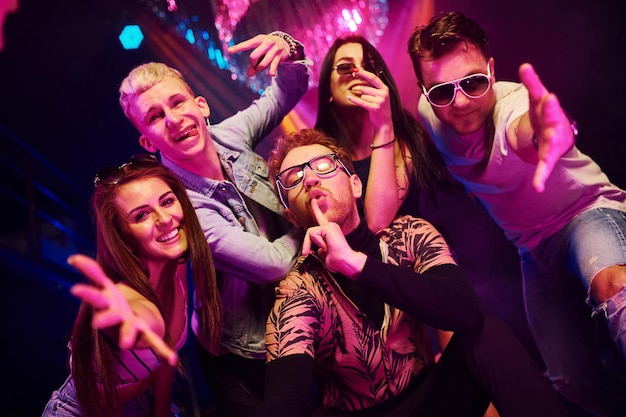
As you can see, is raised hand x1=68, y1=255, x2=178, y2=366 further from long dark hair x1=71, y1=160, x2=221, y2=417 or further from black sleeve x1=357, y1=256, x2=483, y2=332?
black sleeve x1=357, y1=256, x2=483, y2=332

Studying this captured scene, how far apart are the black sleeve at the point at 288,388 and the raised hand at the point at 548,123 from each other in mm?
1057

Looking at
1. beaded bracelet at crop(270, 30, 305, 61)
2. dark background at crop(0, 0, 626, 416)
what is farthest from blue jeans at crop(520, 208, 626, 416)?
beaded bracelet at crop(270, 30, 305, 61)

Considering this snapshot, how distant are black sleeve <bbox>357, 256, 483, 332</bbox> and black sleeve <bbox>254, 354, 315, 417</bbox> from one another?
38 centimetres

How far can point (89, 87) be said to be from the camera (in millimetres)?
4719

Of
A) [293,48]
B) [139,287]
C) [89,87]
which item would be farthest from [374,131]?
[89,87]

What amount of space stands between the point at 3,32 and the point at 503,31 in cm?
373

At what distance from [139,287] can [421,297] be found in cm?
106

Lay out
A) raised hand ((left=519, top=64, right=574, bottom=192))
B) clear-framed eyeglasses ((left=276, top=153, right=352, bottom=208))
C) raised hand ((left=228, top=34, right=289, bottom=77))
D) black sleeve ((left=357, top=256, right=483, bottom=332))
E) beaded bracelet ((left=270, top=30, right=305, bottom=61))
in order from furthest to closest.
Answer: beaded bracelet ((left=270, top=30, right=305, bottom=61)) → raised hand ((left=228, top=34, right=289, bottom=77)) → clear-framed eyeglasses ((left=276, top=153, right=352, bottom=208)) → black sleeve ((left=357, top=256, right=483, bottom=332)) → raised hand ((left=519, top=64, right=574, bottom=192))

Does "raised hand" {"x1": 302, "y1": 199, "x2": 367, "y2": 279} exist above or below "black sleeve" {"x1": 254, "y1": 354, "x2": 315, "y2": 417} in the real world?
above

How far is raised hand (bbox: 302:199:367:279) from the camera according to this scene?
1.97 m

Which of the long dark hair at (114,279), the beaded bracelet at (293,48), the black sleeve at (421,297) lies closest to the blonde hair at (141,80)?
the long dark hair at (114,279)

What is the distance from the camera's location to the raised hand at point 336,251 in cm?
197

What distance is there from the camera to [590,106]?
Answer: 12.2 ft

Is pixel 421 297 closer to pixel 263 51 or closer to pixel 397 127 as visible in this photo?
pixel 397 127
